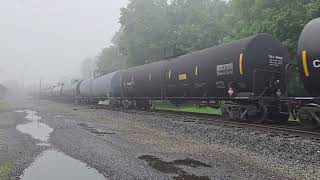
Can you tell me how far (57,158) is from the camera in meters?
8.70

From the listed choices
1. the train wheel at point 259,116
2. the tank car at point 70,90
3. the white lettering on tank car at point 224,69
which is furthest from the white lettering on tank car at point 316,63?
the tank car at point 70,90

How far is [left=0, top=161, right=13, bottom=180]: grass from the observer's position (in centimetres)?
672

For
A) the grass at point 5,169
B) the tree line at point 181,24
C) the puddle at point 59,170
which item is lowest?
the puddle at point 59,170

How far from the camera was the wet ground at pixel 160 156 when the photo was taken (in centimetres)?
696

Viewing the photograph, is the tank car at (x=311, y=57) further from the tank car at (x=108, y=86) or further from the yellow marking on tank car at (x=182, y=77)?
the tank car at (x=108, y=86)

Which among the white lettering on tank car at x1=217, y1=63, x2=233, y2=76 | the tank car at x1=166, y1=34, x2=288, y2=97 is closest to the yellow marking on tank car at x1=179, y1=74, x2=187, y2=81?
the tank car at x1=166, y1=34, x2=288, y2=97

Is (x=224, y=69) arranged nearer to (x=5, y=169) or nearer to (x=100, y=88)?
(x=5, y=169)

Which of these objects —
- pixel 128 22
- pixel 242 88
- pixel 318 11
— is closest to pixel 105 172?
pixel 242 88

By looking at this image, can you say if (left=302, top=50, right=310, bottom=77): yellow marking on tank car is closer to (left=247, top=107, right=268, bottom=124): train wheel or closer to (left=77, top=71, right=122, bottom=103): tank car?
(left=247, top=107, right=268, bottom=124): train wheel

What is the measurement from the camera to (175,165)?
7.64m

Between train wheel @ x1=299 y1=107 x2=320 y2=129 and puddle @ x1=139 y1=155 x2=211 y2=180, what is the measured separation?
5.31 meters

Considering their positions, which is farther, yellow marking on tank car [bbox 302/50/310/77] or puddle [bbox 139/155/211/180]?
yellow marking on tank car [bbox 302/50/310/77]

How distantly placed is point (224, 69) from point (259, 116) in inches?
99.6

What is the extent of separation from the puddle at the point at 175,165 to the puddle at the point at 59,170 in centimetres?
130
